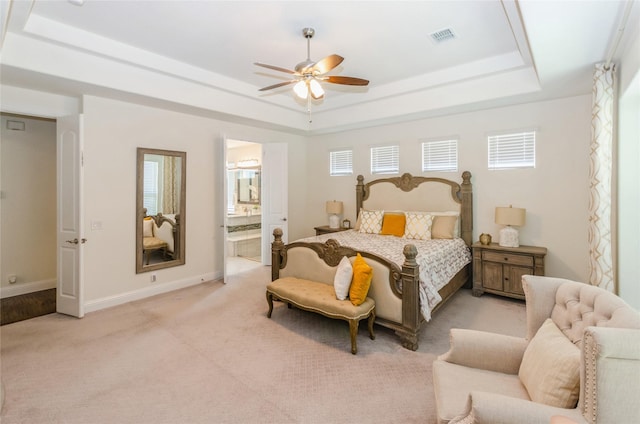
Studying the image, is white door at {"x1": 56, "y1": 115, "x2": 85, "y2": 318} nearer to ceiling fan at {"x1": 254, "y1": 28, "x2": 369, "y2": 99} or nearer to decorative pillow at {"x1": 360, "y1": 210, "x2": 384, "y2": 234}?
ceiling fan at {"x1": 254, "y1": 28, "x2": 369, "y2": 99}

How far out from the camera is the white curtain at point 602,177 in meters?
3.02

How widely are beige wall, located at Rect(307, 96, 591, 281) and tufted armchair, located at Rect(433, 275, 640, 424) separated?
289 cm

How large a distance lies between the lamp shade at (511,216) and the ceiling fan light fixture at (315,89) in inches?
116

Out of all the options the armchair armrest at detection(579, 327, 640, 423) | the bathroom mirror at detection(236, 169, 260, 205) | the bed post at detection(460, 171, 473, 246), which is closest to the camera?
the armchair armrest at detection(579, 327, 640, 423)

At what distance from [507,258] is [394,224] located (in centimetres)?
162

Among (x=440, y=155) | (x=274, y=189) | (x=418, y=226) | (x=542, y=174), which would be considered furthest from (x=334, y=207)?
(x=542, y=174)

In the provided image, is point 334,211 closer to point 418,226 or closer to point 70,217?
point 418,226

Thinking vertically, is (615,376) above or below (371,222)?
below

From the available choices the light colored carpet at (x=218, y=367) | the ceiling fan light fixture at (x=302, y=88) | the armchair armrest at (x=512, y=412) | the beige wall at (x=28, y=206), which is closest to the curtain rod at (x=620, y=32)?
the ceiling fan light fixture at (x=302, y=88)

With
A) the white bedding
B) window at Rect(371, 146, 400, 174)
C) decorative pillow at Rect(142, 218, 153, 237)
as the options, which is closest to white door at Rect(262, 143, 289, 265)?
the white bedding

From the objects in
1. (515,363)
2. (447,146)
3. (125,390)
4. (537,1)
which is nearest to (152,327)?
(125,390)

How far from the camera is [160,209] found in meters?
4.57

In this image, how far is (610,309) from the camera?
1.41 meters

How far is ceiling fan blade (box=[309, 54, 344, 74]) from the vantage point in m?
2.74
